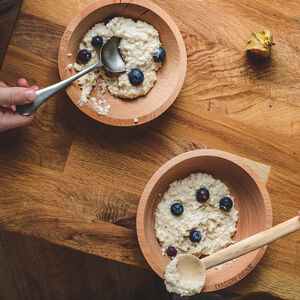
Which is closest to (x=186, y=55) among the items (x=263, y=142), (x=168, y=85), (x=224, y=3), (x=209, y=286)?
(x=168, y=85)


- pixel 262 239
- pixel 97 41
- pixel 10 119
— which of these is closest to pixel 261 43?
pixel 97 41

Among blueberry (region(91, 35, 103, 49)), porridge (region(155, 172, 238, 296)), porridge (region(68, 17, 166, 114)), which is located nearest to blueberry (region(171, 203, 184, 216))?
porridge (region(155, 172, 238, 296))

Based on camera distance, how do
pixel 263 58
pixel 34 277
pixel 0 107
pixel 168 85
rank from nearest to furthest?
pixel 0 107 < pixel 168 85 < pixel 263 58 < pixel 34 277

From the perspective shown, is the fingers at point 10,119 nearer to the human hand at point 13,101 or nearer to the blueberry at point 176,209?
the human hand at point 13,101

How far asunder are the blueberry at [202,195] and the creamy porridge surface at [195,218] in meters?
0.02

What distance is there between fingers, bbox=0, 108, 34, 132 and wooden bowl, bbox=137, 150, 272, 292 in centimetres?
49

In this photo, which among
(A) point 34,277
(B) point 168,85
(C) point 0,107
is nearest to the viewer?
(C) point 0,107

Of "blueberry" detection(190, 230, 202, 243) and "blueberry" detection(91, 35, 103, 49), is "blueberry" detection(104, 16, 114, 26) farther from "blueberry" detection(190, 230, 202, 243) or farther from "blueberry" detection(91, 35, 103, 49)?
"blueberry" detection(190, 230, 202, 243)

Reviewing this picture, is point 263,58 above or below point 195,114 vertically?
above

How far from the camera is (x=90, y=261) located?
6.54ft

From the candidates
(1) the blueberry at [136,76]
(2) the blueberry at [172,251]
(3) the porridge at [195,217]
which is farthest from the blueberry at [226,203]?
(1) the blueberry at [136,76]

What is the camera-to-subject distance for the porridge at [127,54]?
4.47ft

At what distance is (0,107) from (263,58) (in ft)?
3.37

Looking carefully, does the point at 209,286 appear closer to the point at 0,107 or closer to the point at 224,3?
the point at 0,107
